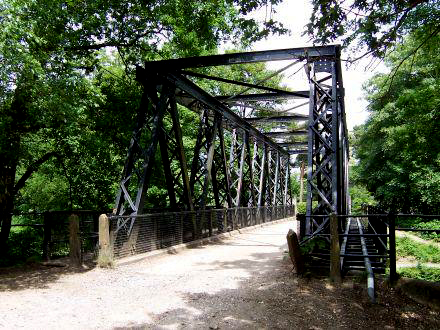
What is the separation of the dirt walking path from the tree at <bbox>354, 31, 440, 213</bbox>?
6962 millimetres

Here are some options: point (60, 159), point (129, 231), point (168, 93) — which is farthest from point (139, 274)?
point (60, 159)

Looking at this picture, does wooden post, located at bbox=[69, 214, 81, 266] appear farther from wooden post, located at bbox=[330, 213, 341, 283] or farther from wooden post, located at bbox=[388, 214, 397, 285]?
wooden post, located at bbox=[388, 214, 397, 285]

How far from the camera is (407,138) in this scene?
12375 mm

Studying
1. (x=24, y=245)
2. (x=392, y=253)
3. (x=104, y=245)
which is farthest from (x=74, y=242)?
(x=24, y=245)

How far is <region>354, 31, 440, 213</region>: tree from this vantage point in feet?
36.6

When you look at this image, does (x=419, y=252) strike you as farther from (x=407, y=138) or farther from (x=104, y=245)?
(x=104, y=245)

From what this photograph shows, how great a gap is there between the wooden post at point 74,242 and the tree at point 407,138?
→ 953 centimetres

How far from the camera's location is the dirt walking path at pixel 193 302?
445 cm

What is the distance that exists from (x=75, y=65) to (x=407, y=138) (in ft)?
33.6

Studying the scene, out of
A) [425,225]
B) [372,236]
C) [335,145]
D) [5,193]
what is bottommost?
[425,225]

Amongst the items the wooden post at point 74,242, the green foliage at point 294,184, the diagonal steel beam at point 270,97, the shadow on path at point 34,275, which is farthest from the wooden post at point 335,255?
the green foliage at point 294,184

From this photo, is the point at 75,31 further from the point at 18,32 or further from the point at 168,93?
the point at 18,32

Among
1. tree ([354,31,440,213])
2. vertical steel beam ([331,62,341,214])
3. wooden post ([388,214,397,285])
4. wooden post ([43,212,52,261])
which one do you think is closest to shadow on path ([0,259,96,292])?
wooden post ([43,212,52,261])

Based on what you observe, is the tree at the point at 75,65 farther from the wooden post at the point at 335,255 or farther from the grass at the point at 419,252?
the grass at the point at 419,252
